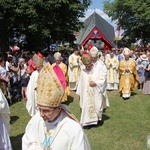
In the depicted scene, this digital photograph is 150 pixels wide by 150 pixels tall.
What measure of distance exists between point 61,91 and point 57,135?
439 mm

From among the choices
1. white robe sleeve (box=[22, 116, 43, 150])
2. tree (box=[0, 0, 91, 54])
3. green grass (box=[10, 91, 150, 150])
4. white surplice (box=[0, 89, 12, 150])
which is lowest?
green grass (box=[10, 91, 150, 150])

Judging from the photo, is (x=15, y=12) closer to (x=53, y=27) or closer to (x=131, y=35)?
(x=53, y=27)

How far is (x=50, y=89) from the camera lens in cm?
290

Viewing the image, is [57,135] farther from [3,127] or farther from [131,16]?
[131,16]

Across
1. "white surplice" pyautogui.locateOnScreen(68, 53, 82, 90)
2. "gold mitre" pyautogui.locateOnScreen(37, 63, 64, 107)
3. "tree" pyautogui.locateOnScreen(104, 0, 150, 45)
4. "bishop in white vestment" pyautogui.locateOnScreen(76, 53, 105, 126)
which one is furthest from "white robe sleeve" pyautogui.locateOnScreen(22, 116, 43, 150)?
"tree" pyautogui.locateOnScreen(104, 0, 150, 45)

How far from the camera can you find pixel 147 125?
25.5 feet

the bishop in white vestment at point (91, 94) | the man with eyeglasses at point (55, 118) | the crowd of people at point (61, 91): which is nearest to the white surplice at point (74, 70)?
the crowd of people at point (61, 91)

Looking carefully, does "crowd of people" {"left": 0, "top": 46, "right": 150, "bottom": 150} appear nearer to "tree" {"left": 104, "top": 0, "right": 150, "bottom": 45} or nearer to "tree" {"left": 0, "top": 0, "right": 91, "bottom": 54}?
"tree" {"left": 0, "top": 0, "right": 91, "bottom": 54}

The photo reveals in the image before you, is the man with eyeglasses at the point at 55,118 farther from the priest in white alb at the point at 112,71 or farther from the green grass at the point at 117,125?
the priest in white alb at the point at 112,71

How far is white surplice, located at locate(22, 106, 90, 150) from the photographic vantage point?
288cm

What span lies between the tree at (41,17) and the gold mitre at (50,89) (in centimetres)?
1551

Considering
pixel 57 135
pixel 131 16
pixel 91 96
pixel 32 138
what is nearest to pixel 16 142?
pixel 91 96

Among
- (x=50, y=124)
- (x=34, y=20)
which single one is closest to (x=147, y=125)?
(x=50, y=124)

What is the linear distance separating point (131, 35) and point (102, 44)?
379cm
